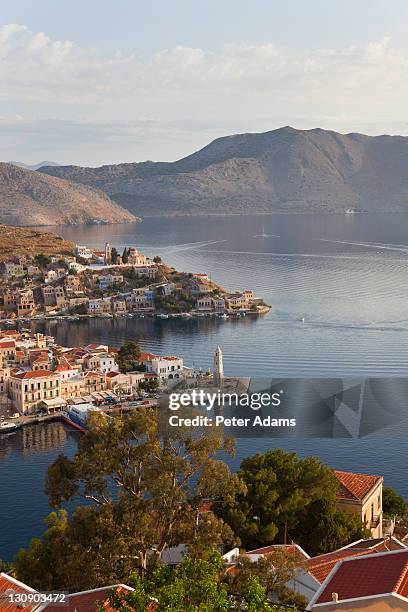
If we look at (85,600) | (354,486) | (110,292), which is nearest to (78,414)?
(354,486)

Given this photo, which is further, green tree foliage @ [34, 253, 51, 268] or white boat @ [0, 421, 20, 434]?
green tree foliage @ [34, 253, 51, 268]

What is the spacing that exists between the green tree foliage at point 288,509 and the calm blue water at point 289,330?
431cm

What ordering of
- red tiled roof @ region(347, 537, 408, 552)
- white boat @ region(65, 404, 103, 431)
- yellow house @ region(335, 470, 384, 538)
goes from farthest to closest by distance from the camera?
white boat @ region(65, 404, 103, 431), yellow house @ region(335, 470, 384, 538), red tiled roof @ region(347, 537, 408, 552)

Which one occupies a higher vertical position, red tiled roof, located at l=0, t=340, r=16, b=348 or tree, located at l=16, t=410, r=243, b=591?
tree, located at l=16, t=410, r=243, b=591

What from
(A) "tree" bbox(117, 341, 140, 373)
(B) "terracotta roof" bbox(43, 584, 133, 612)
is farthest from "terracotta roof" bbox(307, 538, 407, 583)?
(A) "tree" bbox(117, 341, 140, 373)

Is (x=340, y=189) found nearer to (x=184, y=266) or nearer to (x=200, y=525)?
(x=184, y=266)

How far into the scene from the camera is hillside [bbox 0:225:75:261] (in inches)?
1845

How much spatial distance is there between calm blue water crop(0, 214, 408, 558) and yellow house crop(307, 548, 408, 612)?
25.7ft

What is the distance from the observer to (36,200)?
366ft

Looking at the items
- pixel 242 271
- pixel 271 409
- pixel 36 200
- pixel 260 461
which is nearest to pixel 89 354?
pixel 271 409

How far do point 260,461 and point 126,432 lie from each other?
148 inches

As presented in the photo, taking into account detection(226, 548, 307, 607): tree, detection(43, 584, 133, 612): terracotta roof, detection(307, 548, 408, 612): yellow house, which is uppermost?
detection(307, 548, 408, 612): yellow house

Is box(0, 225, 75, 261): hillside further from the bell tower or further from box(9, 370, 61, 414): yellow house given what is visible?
the bell tower

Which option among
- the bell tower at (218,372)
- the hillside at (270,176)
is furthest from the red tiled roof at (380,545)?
the hillside at (270,176)
